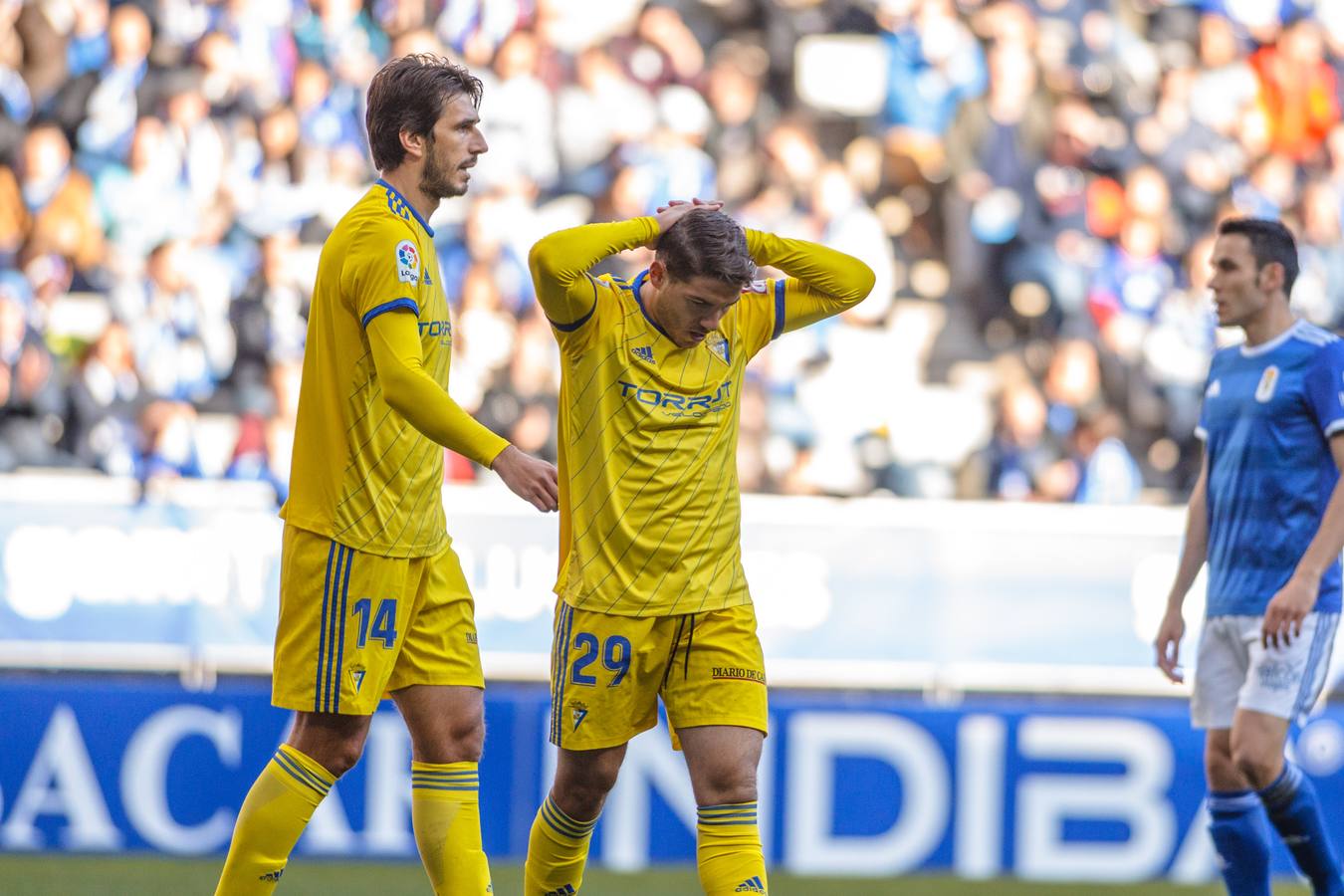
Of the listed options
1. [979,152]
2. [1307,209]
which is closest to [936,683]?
[979,152]

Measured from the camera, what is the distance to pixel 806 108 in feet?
27.9

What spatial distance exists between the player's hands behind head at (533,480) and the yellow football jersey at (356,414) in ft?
1.50

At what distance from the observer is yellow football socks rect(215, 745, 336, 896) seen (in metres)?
3.50

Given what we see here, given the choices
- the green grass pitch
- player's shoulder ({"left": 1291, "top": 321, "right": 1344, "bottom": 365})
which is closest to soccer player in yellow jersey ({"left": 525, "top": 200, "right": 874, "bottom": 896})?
player's shoulder ({"left": 1291, "top": 321, "right": 1344, "bottom": 365})

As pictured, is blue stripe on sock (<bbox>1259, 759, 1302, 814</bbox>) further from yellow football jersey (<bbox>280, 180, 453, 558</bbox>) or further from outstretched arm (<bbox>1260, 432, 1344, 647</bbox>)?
yellow football jersey (<bbox>280, 180, 453, 558</bbox>)

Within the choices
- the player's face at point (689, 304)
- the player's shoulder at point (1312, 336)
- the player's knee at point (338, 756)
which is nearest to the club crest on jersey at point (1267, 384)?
the player's shoulder at point (1312, 336)

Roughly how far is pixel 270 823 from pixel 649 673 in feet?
2.77

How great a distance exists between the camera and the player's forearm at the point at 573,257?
3.57 meters

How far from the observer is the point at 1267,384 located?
4586 mm

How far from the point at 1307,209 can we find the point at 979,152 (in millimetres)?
1628

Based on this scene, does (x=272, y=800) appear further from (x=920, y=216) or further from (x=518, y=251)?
(x=920, y=216)

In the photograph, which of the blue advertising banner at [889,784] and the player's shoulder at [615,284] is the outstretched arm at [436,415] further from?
the blue advertising banner at [889,784]

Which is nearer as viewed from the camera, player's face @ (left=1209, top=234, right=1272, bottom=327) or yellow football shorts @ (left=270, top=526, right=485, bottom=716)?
yellow football shorts @ (left=270, top=526, right=485, bottom=716)

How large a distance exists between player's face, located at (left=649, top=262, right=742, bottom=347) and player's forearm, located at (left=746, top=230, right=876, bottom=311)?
192mm
